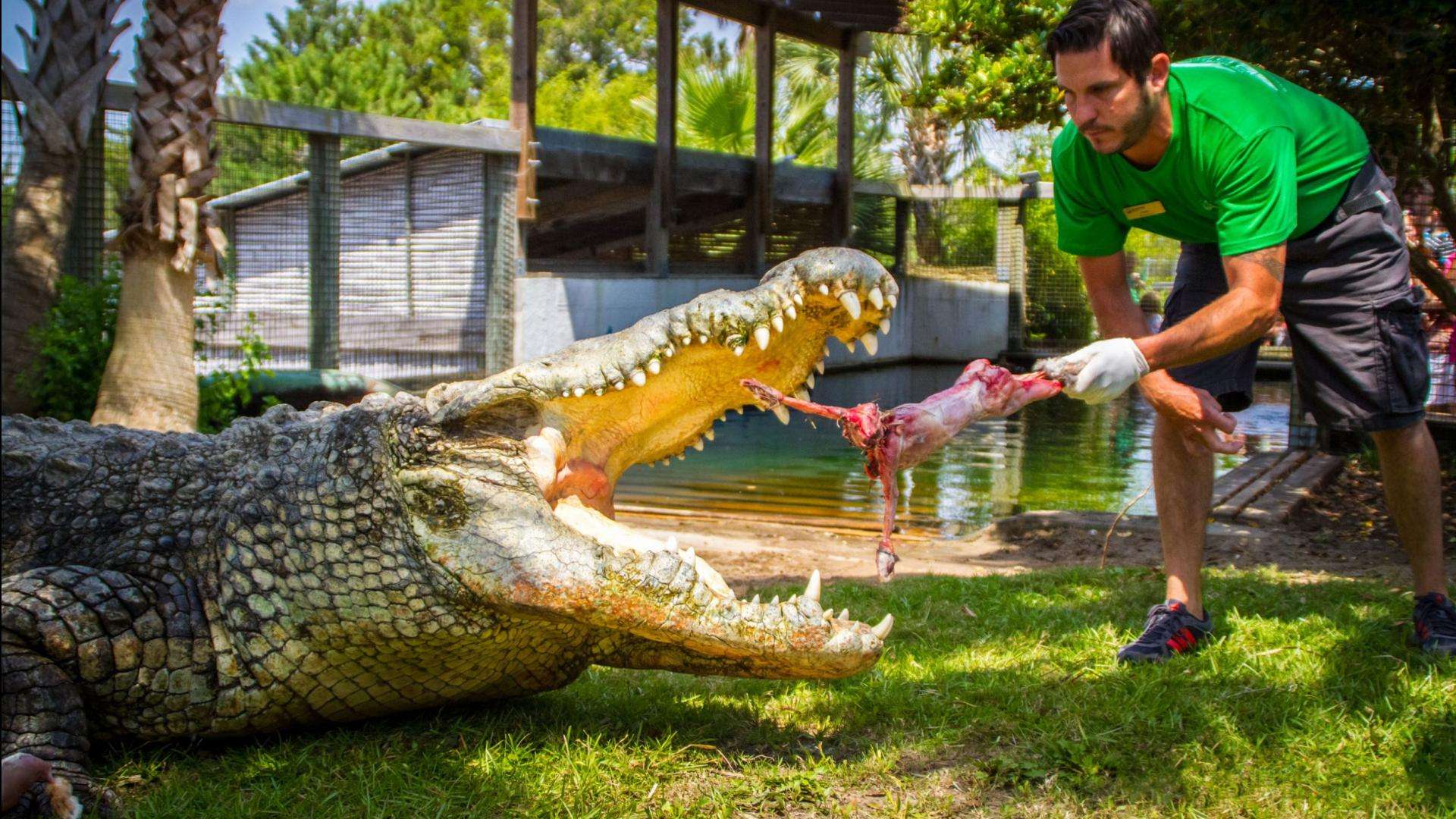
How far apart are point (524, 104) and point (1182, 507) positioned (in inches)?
337

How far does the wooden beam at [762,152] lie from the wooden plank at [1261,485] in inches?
328

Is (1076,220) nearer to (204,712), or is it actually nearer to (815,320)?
(815,320)

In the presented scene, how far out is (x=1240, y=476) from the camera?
7.28 m

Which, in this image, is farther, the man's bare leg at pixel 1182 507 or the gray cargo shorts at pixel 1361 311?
the man's bare leg at pixel 1182 507

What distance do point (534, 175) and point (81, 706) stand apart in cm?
894

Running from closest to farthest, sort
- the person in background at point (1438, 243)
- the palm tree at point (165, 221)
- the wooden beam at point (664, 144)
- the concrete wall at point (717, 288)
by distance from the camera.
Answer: the palm tree at point (165, 221) → the person in background at point (1438, 243) → the concrete wall at point (717, 288) → the wooden beam at point (664, 144)

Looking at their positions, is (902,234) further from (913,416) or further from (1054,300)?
(913,416)

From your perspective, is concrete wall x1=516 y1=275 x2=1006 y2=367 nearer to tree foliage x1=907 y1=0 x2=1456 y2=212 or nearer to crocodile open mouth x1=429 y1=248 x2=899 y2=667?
tree foliage x1=907 y1=0 x2=1456 y2=212

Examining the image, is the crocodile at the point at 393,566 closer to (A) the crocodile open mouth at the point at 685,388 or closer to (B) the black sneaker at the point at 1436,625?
(A) the crocodile open mouth at the point at 685,388

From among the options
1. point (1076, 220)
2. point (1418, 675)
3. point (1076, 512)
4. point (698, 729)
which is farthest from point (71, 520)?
point (1076, 512)

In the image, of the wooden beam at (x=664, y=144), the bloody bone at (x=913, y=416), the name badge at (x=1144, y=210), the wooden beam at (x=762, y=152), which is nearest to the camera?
the bloody bone at (x=913, y=416)

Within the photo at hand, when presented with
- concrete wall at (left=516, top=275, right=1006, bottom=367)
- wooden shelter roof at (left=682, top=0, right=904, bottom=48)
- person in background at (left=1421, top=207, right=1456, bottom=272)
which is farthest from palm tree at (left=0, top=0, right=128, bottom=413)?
person in background at (left=1421, top=207, right=1456, bottom=272)

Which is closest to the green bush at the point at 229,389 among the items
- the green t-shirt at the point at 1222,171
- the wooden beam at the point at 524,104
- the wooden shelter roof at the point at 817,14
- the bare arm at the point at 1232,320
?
the wooden beam at the point at 524,104

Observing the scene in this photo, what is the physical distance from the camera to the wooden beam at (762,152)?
14711mm
